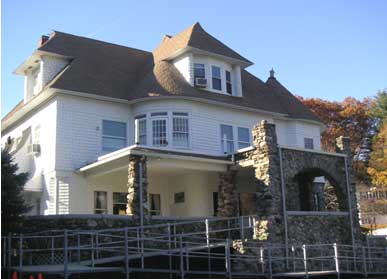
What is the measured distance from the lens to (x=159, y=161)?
19.7 m

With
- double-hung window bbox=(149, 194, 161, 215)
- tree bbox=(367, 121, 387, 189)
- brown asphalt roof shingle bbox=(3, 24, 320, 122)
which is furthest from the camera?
tree bbox=(367, 121, 387, 189)

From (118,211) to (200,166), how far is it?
467 cm

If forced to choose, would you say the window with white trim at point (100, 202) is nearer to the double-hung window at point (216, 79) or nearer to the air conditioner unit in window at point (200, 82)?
the air conditioner unit in window at point (200, 82)

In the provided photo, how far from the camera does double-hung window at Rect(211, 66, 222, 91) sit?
25500 mm

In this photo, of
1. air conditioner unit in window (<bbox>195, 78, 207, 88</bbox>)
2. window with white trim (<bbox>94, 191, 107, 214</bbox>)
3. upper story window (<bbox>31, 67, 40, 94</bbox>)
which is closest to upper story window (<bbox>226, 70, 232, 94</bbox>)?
air conditioner unit in window (<bbox>195, 78, 207, 88</bbox>)

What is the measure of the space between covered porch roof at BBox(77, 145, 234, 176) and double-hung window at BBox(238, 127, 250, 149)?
3.87m

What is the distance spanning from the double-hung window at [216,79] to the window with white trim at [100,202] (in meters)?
7.92

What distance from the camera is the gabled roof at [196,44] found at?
989 inches

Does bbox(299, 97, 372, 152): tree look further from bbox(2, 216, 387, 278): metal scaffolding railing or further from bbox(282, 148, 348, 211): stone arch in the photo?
bbox(2, 216, 387, 278): metal scaffolding railing

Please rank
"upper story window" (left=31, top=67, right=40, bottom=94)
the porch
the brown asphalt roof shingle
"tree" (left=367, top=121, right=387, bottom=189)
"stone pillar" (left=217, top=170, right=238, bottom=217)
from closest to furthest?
1. the porch
2. "stone pillar" (left=217, top=170, right=238, bottom=217)
3. the brown asphalt roof shingle
4. "upper story window" (left=31, top=67, right=40, bottom=94)
5. "tree" (left=367, top=121, right=387, bottom=189)

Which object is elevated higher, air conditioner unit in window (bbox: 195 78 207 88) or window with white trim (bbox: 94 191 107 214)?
air conditioner unit in window (bbox: 195 78 207 88)

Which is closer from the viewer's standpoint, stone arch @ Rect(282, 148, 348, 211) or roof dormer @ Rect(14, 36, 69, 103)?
stone arch @ Rect(282, 148, 348, 211)

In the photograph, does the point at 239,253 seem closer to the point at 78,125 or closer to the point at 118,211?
the point at 118,211

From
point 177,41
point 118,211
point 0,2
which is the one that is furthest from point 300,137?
point 0,2
